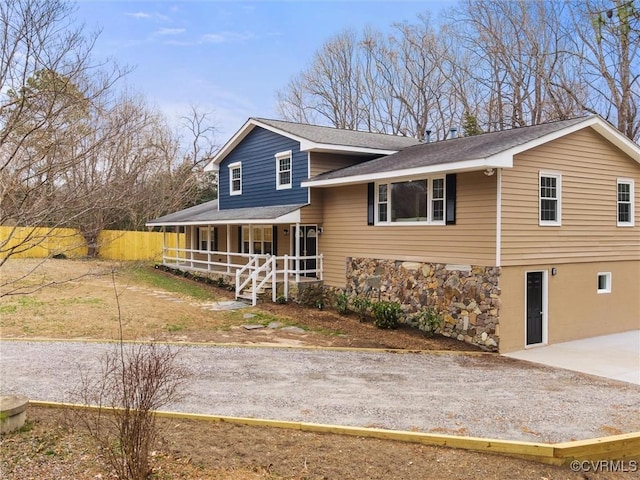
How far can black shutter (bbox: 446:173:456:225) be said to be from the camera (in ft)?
38.4

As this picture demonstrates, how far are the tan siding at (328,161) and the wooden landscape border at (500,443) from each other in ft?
35.8

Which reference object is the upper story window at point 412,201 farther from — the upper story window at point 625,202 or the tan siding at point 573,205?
the upper story window at point 625,202

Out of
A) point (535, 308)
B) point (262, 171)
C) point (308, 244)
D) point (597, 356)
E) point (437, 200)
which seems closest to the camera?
point (597, 356)

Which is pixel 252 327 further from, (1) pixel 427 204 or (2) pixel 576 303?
(2) pixel 576 303

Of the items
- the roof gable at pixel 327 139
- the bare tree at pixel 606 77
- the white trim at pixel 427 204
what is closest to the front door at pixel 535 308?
the white trim at pixel 427 204

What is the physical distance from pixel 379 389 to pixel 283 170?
36.1 ft

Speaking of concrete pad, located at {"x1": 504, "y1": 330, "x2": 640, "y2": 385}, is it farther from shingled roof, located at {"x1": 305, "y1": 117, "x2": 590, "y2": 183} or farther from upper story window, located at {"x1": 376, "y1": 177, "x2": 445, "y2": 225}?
shingled roof, located at {"x1": 305, "y1": 117, "x2": 590, "y2": 183}

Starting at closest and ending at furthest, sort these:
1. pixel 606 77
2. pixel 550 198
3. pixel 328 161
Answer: pixel 550 198 < pixel 328 161 < pixel 606 77

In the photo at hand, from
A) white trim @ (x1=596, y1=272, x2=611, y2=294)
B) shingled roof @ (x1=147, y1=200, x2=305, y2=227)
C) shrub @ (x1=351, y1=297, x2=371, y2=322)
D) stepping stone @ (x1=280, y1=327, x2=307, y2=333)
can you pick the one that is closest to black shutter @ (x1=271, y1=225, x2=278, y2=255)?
shingled roof @ (x1=147, y1=200, x2=305, y2=227)

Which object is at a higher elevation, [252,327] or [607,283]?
[607,283]

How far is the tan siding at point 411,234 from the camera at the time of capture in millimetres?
11070

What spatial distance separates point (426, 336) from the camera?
472 inches

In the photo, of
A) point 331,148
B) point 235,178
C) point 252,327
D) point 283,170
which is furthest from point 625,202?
point 235,178

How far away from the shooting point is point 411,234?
42.2 ft
